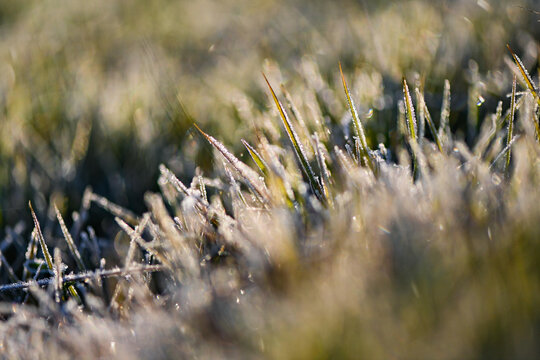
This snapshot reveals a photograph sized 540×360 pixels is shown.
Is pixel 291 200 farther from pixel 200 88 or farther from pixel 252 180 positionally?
pixel 200 88

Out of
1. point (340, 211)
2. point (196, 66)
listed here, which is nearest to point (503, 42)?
point (340, 211)

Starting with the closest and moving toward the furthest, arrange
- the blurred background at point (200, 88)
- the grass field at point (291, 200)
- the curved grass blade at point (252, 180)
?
1. the grass field at point (291, 200)
2. the curved grass blade at point (252, 180)
3. the blurred background at point (200, 88)

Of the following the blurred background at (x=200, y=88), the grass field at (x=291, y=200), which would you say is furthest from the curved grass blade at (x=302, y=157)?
the blurred background at (x=200, y=88)

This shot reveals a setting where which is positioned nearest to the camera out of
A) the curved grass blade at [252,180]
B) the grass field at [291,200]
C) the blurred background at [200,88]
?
the grass field at [291,200]

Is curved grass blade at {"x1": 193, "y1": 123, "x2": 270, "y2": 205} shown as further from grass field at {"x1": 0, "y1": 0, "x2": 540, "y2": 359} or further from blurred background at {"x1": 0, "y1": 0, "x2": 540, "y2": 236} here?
blurred background at {"x1": 0, "y1": 0, "x2": 540, "y2": 236}

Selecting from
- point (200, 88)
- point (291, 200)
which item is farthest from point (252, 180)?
point (200, 88)

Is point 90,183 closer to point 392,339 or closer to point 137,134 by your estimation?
point 137,134

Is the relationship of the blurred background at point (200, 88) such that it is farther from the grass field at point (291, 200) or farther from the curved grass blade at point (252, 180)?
the curved grass blade at point (252, 180)
